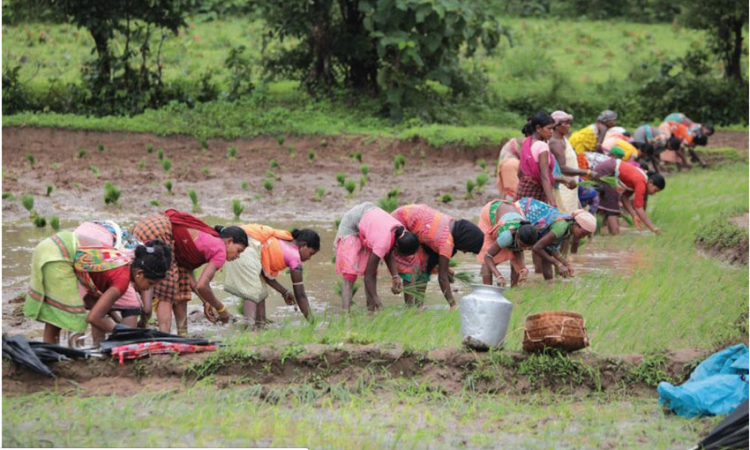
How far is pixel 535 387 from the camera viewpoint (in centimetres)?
586

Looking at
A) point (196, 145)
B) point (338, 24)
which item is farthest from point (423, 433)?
point (338, 24)

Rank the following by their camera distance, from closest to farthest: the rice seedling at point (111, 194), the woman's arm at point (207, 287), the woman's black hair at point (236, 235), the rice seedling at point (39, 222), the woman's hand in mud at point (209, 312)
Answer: the woman's arm at point (207, 287)
the woman's black hair at point (236, 235)
the woman's hand in mud at point (209, 312)
the rice seedling at point (39, 222)
the rice seedling at point (111, 194)

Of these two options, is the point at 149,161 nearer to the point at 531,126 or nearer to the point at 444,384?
the point at 531,126

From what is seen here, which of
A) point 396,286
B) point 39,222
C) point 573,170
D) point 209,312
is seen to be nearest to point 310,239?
point 396,286

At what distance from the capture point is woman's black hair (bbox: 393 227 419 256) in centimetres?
743

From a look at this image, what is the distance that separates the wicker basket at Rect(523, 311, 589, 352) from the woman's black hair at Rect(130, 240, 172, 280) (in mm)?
2070

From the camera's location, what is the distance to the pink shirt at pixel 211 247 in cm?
693

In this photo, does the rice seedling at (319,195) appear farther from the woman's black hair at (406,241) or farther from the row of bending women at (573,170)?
the woman's black hair at (406,241)

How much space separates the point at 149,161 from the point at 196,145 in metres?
1.65

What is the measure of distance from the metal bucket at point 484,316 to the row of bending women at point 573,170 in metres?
3.39

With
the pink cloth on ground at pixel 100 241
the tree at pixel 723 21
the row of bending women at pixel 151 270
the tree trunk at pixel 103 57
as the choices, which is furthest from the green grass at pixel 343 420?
the tree at pixel 723 21

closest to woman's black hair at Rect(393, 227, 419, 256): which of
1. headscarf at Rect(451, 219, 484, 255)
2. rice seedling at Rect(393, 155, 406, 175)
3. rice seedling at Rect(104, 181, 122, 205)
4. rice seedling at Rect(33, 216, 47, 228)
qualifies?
headscarf at Rect(451, 219, 484, 255)

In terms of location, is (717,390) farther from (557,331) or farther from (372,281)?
(372,281)

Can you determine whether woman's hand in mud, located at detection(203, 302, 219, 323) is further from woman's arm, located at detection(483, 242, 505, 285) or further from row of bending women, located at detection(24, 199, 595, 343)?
woman's arm, located at detection(483, 242, 505, 285)
